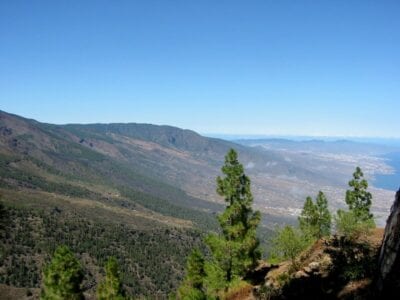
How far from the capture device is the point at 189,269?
52938 mm

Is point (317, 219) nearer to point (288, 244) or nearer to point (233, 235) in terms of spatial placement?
point (288, 244)

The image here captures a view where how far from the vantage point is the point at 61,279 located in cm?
4584

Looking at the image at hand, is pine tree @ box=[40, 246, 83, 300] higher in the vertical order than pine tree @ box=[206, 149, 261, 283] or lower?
lower

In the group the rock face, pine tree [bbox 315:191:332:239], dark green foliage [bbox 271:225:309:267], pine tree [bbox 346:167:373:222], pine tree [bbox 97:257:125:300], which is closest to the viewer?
the rock face

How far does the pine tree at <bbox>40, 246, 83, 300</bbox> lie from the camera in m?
45.7

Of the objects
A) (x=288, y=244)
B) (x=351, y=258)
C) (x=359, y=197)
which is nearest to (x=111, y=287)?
(x=288, y=244)

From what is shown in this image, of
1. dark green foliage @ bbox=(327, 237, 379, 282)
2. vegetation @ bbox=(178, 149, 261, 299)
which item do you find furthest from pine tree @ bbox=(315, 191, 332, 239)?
vegetation @ bbox=(178, 149, 261, 299)

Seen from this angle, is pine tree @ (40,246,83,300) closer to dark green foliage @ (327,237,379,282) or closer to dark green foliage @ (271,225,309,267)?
dark green foliage @ (271,225,309,267)

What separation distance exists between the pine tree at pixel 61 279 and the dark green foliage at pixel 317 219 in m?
36.2

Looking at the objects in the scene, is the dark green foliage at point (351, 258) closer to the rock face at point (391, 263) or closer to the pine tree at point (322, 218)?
the rock face at point (391, 263)

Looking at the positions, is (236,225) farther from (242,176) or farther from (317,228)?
(317,228)

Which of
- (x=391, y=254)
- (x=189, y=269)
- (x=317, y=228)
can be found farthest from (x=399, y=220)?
(x=317, y=228)

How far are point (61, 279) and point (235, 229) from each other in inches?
942

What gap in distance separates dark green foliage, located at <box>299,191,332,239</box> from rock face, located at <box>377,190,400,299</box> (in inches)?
1828
